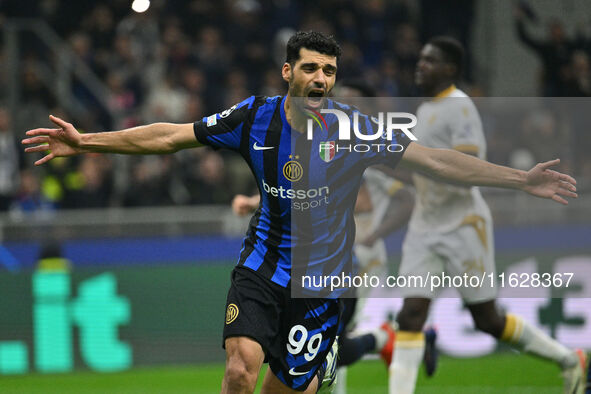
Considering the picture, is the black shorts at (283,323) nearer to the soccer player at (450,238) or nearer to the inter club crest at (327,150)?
the inter club crest at (327,150)

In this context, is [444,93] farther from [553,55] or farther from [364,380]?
[553,55]

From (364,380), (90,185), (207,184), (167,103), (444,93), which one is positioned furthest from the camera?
(167,103)

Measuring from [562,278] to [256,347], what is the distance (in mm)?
5215

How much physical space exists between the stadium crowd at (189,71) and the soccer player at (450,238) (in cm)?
323

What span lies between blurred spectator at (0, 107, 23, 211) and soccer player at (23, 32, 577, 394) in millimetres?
6630

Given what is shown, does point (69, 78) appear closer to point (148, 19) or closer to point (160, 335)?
point (148, 19)

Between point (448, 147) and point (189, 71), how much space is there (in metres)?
7.33

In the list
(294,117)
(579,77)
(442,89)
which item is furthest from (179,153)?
(294,117)

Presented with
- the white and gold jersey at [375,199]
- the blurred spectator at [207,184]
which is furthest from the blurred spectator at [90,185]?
the white and gold jersey at [375,199]

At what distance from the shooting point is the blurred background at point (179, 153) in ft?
30.7

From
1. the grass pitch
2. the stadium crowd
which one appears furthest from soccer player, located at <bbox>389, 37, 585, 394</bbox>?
the stadium crowd

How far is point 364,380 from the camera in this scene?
339 inches

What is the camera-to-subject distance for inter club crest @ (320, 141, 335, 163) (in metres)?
4.90

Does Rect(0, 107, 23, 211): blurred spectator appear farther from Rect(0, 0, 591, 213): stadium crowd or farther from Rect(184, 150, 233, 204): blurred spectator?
Answer: Rect(184, 150, 233, 204): blurred spectator
